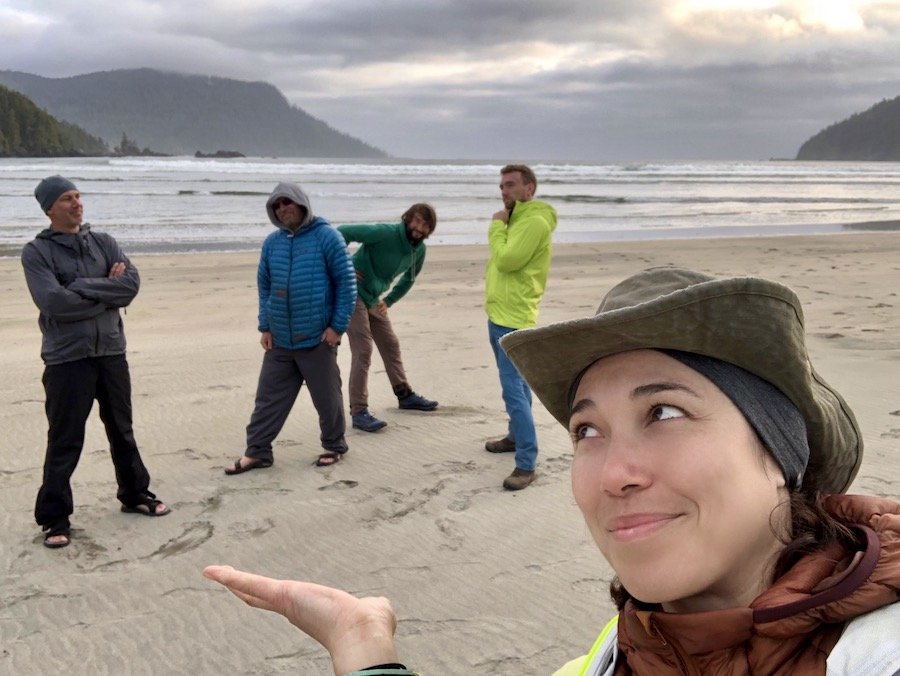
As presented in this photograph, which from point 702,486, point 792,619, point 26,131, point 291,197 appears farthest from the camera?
point 26,131

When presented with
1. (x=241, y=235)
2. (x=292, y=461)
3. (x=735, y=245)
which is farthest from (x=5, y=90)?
(x=292, y=461)

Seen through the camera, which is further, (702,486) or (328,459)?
(328,459)

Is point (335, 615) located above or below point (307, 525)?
above

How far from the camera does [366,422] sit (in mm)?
6352

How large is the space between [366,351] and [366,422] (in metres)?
0.60

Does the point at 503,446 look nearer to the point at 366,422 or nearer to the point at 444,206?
the point at 366,422

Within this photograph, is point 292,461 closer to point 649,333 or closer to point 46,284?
point 46,284

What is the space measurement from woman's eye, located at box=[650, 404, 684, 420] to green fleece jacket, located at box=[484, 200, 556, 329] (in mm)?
4046

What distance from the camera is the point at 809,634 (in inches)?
41.3

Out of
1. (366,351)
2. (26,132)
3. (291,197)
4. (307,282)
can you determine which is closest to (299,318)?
(307,282)

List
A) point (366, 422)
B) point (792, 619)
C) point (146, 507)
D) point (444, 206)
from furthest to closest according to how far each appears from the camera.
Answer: point (444, 206) → point (366, 422) → point (146, 507) → point (792, 619)

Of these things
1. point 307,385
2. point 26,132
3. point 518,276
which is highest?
point 26,132

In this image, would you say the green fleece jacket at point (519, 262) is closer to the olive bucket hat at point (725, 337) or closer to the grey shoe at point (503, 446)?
the grey shoe at point (503, 446)

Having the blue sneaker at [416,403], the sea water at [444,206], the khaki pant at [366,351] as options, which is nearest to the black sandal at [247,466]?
the khaki pant at [366,351]
